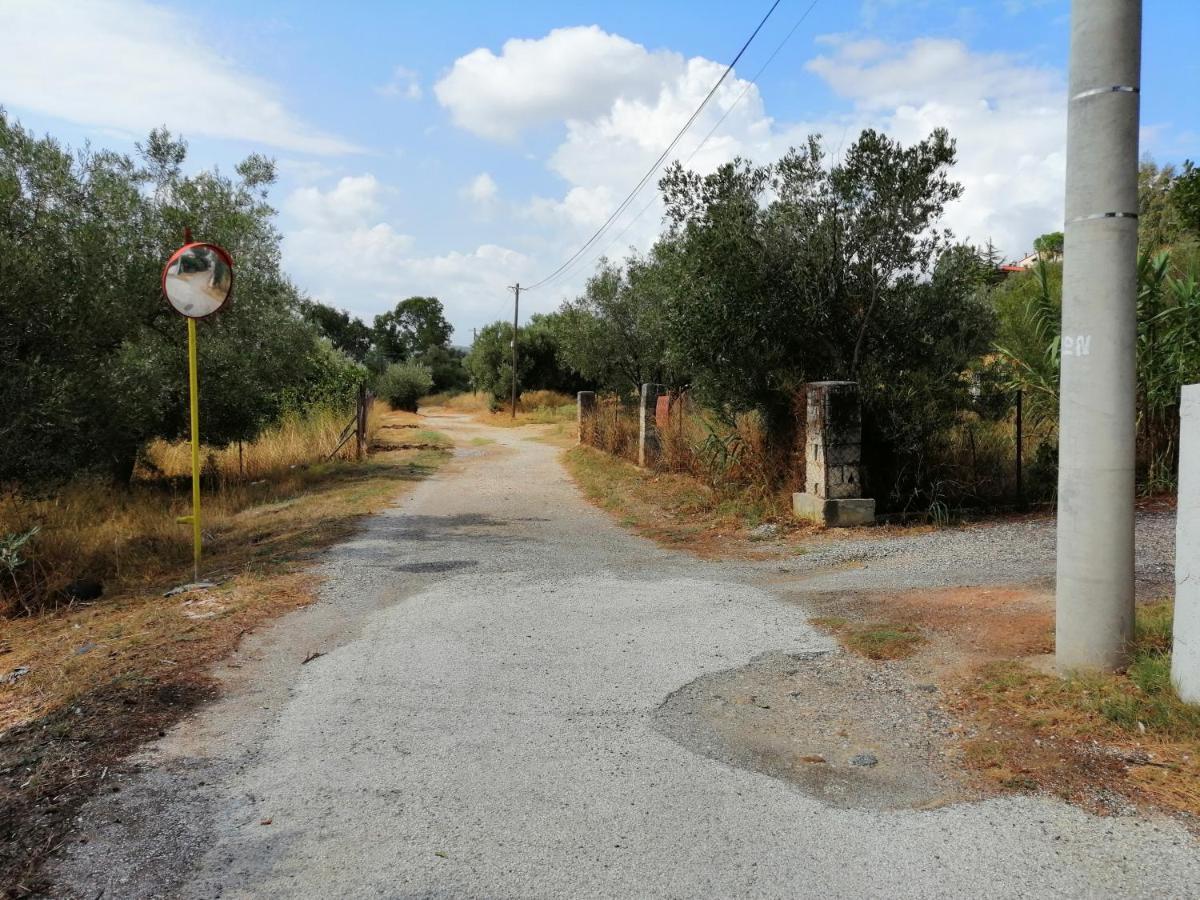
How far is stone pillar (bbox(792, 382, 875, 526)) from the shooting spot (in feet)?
32.3

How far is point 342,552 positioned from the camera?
898 cm

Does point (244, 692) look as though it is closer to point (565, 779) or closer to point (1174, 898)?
point (565, 779)

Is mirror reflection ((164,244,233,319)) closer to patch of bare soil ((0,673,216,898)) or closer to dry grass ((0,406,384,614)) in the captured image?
dry grass ((0,406,384,614))

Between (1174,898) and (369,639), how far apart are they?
14.9 ft

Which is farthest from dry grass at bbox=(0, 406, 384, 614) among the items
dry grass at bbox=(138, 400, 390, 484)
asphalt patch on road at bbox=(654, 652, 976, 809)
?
asphalt patch on road at bbox=(654, 652, 976, 809)

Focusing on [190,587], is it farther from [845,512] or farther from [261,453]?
[261,453]

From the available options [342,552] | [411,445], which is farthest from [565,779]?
[411,445]

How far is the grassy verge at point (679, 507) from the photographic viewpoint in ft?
33.7

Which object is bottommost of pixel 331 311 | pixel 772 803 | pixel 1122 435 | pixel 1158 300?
pixel 772 803

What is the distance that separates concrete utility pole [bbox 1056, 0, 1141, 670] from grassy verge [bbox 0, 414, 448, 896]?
4.71m

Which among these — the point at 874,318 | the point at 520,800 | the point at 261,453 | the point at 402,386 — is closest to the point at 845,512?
the point at 874,318

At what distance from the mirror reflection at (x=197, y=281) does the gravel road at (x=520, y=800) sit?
114 inches

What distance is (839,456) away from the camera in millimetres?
9898

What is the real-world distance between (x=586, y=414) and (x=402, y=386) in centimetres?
3119
